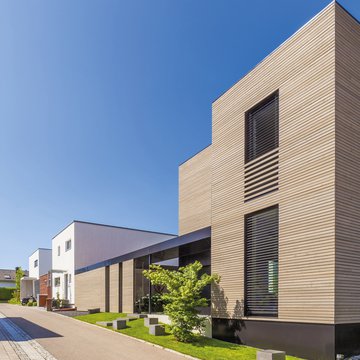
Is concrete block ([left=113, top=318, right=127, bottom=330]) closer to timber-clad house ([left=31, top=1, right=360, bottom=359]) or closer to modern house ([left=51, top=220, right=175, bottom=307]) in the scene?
timber-clad house ([left=31, top=1, right=360, bottom=359])

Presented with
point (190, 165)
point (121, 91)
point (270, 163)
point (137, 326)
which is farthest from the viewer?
point (190, 165)

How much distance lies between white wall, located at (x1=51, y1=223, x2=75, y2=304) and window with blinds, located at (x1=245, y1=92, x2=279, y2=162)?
79.2 feet

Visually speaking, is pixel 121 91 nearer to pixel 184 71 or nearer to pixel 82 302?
pixel 184 71

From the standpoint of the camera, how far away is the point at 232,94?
14.7m

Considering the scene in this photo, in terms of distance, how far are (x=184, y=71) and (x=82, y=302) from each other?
2016 centimetres

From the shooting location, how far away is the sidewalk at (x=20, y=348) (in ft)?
34.9

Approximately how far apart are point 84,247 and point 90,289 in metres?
5.48

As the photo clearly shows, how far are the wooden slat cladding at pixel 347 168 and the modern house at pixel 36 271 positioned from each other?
44947 mm

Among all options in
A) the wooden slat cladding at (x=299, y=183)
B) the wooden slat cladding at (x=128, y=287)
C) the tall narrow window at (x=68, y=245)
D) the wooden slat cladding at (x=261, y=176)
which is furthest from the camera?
the tall narrow window at (x=68, y=245)

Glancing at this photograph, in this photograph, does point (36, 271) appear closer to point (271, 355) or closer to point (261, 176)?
point (261, 176)

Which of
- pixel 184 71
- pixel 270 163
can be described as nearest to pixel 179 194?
pixel 184 71

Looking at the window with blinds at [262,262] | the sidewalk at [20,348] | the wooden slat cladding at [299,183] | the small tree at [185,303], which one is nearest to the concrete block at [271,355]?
the wooden slat cladding at [299,183]

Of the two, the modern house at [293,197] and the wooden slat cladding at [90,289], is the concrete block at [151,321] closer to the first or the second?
the modern house at [293,197]

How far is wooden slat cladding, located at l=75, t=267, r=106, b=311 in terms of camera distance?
89.2ft
